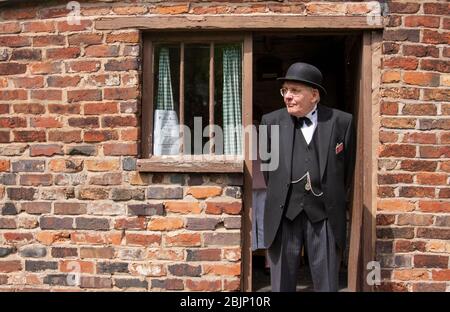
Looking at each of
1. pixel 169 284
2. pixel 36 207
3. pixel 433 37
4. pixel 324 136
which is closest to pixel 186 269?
pixel 169 284

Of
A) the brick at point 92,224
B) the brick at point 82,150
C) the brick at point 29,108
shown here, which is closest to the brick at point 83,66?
the brick at point 29,108

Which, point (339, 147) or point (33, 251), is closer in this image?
point (339, 147)

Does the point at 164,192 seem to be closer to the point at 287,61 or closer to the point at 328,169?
the point at 328,169

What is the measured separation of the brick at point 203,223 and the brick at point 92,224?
0.67 metres

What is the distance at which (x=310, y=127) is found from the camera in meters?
3.24

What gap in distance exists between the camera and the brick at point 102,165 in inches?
153

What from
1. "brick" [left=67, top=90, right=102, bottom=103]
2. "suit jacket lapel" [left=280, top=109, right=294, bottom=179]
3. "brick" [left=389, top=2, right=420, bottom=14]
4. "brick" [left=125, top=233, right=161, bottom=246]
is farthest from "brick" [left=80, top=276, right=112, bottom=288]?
"brick" [left=389, top=2, right=420, bottom=14]

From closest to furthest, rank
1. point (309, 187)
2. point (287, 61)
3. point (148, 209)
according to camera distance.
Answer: point (309, 187) → point (148, 209) → point (287, 61)

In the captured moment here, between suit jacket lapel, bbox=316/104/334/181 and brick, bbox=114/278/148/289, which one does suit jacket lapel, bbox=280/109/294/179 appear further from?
brick, bbox=114/278/148/289

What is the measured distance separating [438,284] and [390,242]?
487 millimetres

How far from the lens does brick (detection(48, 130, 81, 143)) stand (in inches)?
155

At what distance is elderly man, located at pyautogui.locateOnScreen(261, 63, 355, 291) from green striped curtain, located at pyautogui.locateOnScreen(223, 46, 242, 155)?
0.78 metres

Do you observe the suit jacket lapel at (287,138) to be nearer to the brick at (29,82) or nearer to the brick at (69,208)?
the brick at (69,208)

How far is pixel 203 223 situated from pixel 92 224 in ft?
2.91
